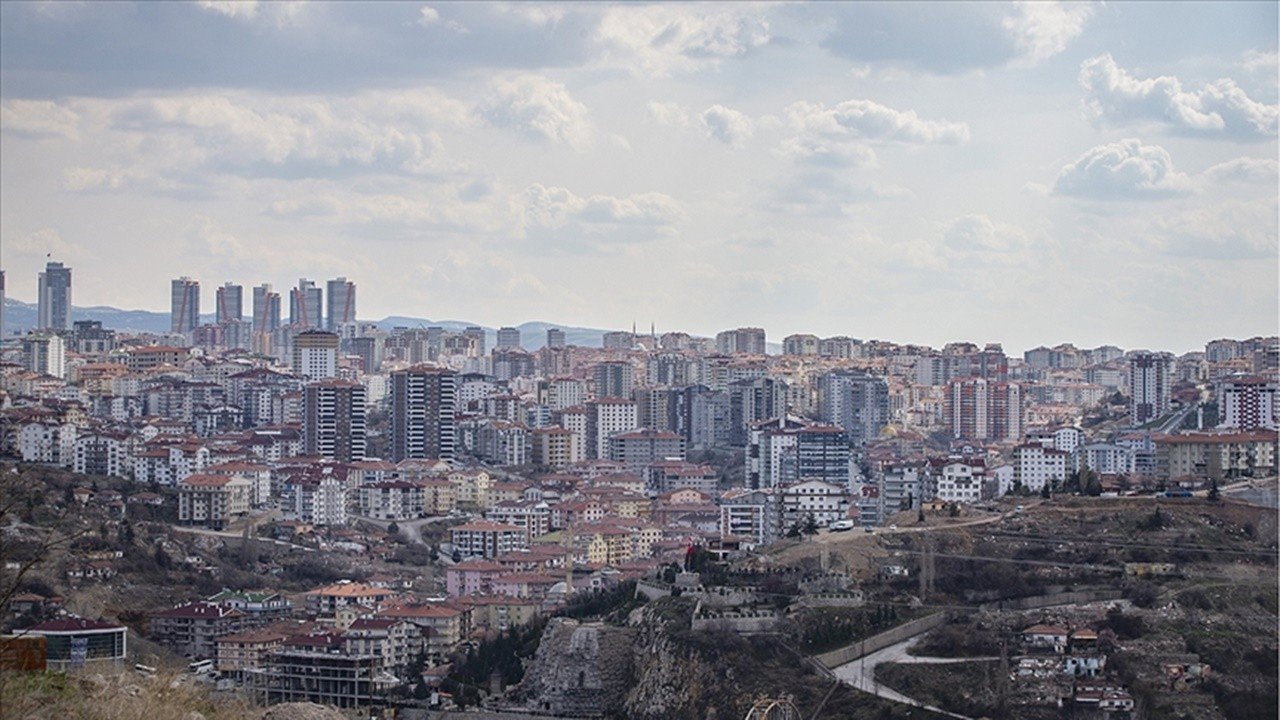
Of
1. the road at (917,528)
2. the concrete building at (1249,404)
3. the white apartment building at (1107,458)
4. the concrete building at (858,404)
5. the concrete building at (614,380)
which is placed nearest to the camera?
the road at (917,528)

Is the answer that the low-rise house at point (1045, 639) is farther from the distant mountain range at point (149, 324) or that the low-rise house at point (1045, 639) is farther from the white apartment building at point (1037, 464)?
the distant mountain range at point (149, 324)

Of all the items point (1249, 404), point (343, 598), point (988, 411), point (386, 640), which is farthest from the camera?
point (988, 411)

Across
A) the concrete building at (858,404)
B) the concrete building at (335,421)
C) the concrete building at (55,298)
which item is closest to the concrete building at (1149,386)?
the concrete building at (858,404)

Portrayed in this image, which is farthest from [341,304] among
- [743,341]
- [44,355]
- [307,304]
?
[44,355]

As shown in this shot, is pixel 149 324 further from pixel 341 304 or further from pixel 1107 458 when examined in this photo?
pixel 1107 458

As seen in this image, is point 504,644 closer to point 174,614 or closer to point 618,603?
point 618,603

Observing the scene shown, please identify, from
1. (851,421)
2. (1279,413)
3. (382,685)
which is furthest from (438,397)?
(382,685)

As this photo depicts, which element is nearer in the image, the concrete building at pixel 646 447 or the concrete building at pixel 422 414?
the concrete building at pixel 422 414
